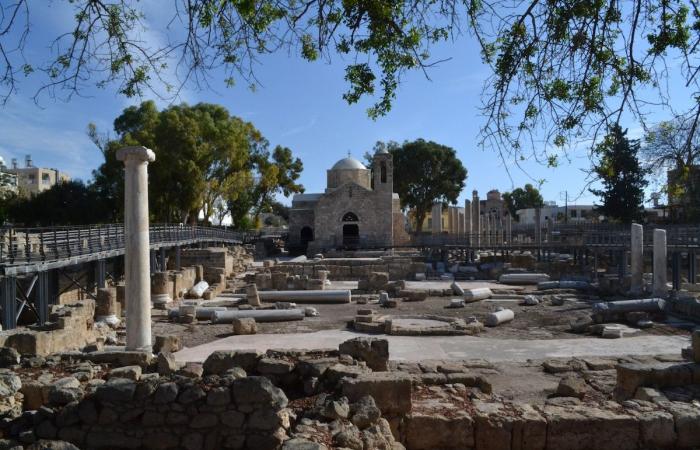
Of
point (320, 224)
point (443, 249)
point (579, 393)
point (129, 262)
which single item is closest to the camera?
point (579, 393)

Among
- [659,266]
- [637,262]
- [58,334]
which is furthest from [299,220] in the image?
[58,334]

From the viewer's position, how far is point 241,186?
131 feet

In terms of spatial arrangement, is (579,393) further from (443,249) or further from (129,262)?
(443,249)

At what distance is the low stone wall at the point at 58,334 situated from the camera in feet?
29.6

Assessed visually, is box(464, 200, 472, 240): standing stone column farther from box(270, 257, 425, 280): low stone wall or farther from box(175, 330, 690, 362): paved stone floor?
box(175, 330, 690, 362): paved stone floor

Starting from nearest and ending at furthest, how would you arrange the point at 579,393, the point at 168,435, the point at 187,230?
the point at 168,435, the point at 579,393, the point at 187,230

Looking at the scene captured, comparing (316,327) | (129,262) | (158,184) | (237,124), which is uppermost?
(237,124)

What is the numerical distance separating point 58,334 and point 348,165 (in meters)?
39.6

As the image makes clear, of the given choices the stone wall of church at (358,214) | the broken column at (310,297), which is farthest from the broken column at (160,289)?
the stone wall of church at (358,214)

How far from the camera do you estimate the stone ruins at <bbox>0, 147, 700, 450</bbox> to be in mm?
5125

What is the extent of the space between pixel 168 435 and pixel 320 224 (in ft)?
122

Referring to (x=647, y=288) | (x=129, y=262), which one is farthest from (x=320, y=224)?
(x=129, y=262)

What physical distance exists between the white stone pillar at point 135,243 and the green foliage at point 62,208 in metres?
31.9

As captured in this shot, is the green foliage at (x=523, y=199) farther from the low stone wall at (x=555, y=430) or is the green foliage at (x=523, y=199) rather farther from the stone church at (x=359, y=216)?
the low stone wall at (x=555, y=430)
